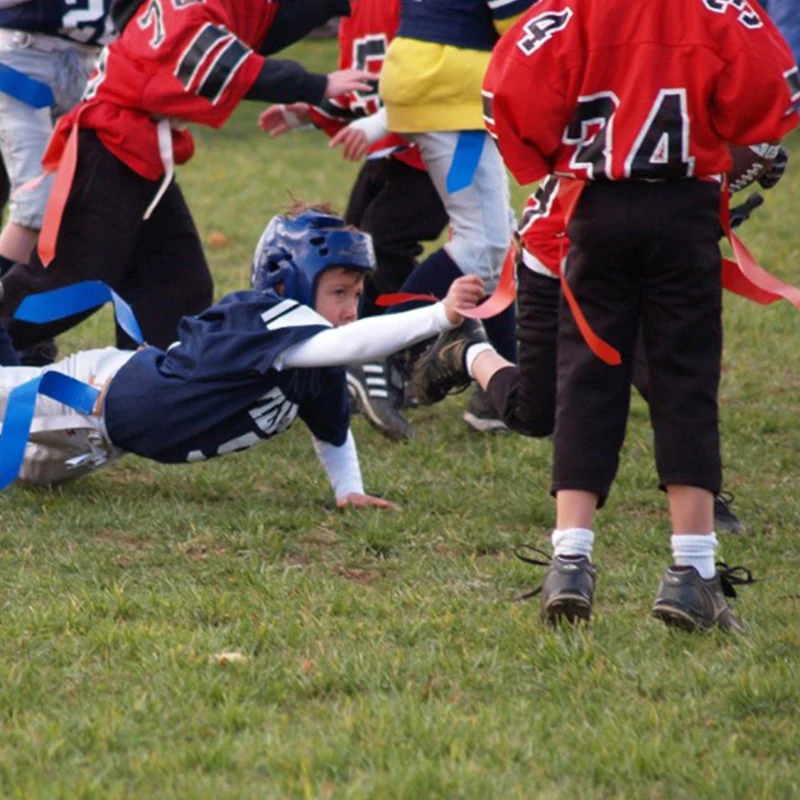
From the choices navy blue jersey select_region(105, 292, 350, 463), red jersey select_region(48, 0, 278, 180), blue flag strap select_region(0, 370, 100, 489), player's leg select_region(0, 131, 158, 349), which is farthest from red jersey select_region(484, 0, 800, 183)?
player's leg select_region(0, 131, 158, 349)

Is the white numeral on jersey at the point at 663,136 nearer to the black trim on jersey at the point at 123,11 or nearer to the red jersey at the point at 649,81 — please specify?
the red jersey at the point at 649,81

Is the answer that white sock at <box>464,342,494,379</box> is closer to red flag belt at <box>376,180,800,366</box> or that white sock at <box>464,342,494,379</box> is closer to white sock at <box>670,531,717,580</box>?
Answer: red flag belt at <box>376,180,800,366</box>

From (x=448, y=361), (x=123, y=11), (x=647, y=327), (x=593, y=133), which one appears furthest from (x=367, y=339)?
(x=123, y=11)

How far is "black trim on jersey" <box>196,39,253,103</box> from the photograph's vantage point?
5.79 meters

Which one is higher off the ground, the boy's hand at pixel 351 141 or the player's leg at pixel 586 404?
the player's leg at pixel 586 404

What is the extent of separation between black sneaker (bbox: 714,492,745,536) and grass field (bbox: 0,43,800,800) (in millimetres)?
86

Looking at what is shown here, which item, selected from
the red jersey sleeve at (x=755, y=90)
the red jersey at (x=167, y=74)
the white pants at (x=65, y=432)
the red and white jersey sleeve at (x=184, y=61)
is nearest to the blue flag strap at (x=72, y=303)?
the white pants at (x=65, y=432)

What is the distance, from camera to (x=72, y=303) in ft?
18.4

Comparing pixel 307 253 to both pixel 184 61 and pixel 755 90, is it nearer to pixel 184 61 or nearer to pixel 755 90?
pixel 184 61

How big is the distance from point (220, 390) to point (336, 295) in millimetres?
483

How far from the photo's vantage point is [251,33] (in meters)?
6.14

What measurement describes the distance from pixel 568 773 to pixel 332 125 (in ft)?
14.5

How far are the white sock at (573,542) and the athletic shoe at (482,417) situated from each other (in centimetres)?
233

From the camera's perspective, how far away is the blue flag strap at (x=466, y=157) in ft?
20.8
